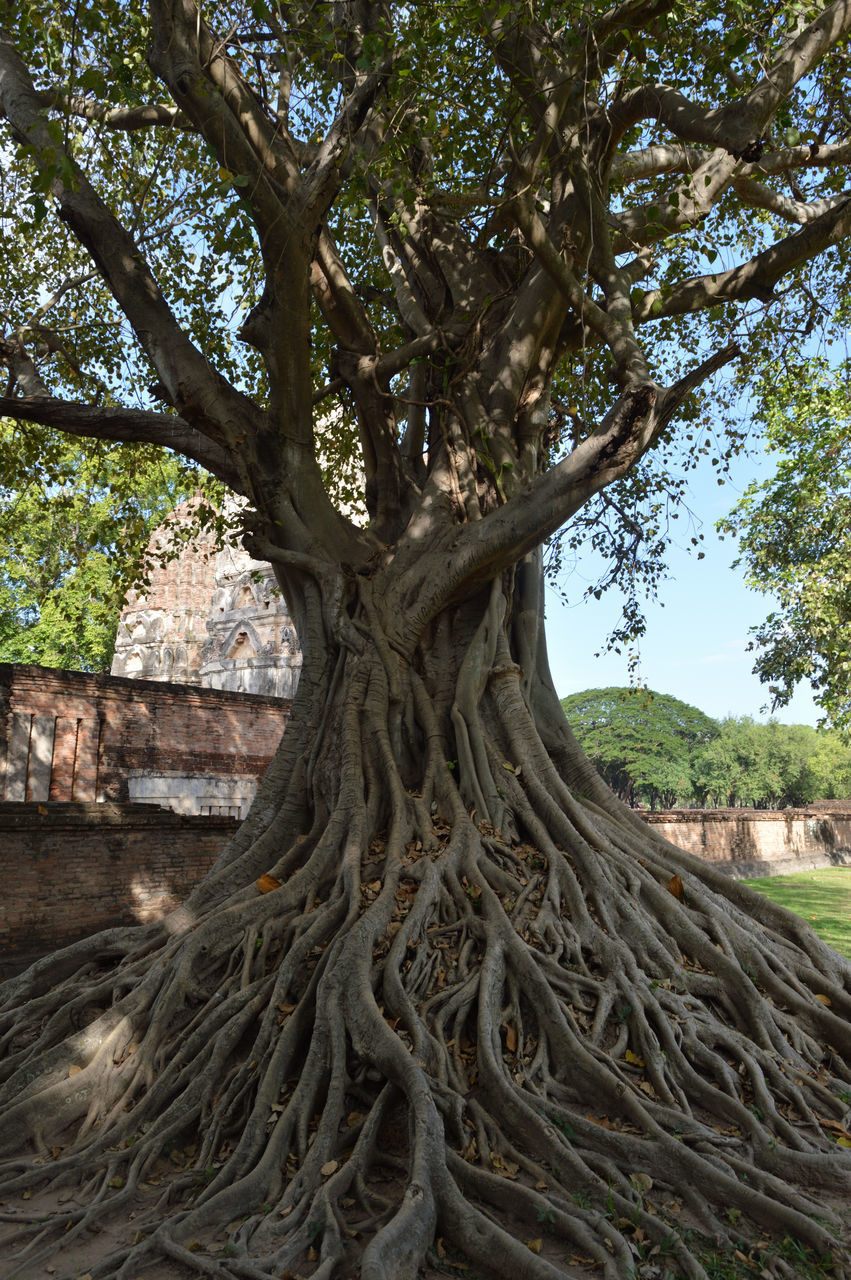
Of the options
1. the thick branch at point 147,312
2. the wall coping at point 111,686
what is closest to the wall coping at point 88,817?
the wall coping at point 111,686

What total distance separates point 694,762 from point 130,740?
42.0 metres

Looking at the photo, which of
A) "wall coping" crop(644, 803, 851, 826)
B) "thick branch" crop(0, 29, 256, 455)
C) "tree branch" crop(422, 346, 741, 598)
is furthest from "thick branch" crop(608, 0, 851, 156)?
"wall coping" crop(644, 803, 851, 826)

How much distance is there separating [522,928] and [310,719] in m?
2.23

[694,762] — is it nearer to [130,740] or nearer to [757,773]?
[757,773]

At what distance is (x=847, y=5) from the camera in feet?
19.0

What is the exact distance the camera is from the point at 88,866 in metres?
8.16

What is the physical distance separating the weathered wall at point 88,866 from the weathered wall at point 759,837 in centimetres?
928

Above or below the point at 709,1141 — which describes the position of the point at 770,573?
above

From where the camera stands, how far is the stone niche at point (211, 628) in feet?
82.4

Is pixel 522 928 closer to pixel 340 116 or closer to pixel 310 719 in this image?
pixel 310 719

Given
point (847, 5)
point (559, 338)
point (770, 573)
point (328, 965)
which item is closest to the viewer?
point (328, 965)

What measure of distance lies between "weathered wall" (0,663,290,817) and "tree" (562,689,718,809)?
33.5 m

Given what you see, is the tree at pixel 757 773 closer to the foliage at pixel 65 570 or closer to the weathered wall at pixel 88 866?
the foliage at pixel 65 570

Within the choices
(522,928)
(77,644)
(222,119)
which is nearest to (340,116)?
(222,119)
